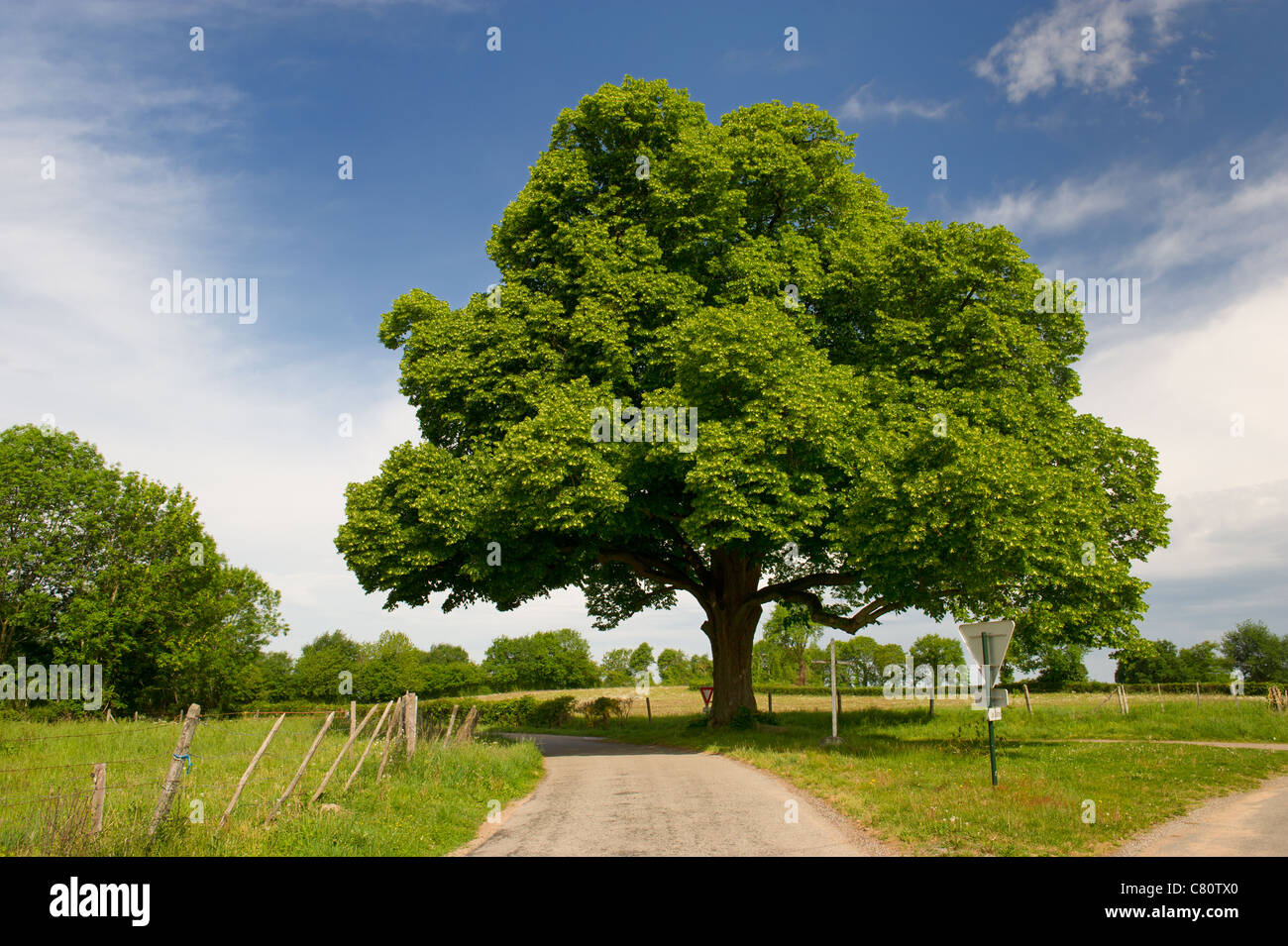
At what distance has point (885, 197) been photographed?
31688 millimetres

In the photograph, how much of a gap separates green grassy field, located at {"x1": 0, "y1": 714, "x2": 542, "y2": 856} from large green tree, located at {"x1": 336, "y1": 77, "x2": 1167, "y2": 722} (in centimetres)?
714

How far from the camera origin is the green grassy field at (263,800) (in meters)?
9.48

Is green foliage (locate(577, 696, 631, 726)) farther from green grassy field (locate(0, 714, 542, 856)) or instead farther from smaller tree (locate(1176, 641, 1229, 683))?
smaller tree (locate(1176, 641, 1229, 683))

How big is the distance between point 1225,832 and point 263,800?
590 inches

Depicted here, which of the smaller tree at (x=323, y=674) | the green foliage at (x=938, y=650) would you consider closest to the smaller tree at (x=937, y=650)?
the green foliage at (x=938, y=650)

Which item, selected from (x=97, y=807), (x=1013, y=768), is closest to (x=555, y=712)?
(x=1013, y=768)

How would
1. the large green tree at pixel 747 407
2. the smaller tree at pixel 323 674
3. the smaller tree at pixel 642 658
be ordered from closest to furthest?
the large green tree at pixel 747 407 < the smaller tree at pixel 323 674 < the smaller tree at pixel 642 658

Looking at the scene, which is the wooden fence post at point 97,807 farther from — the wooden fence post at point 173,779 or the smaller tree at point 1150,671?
the smaller tree at point 1150,671

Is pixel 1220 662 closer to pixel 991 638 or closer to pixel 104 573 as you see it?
pixel 991 638

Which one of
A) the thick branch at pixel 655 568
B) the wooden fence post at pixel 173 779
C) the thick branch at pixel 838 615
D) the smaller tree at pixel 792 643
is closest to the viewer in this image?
the wooden fence post at pixel 173 779

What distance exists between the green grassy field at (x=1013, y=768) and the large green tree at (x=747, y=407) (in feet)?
12.3
